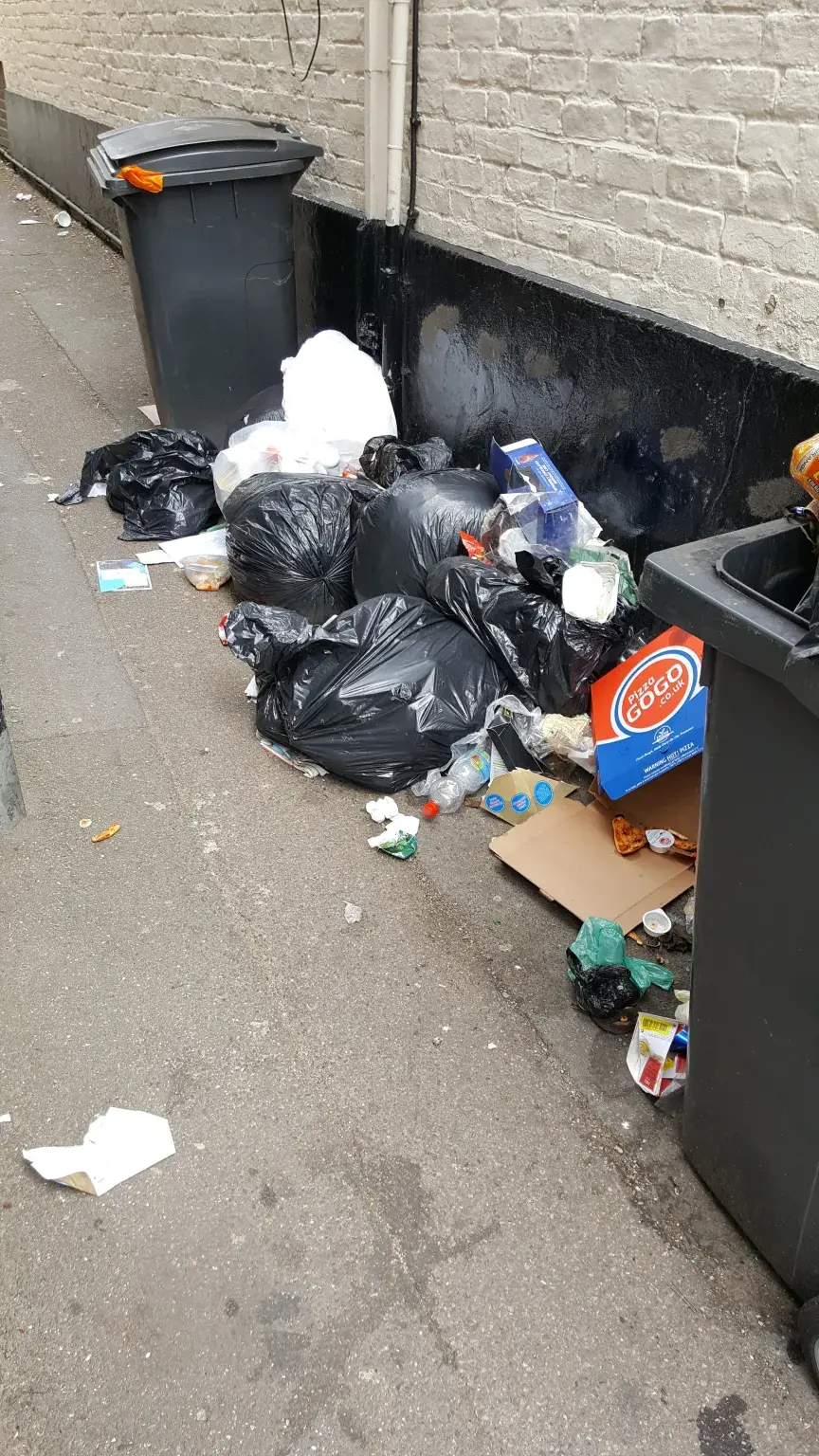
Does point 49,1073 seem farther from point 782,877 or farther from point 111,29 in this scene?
point 111,29

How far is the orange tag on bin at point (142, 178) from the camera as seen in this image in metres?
4.59

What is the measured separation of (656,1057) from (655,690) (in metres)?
0.96

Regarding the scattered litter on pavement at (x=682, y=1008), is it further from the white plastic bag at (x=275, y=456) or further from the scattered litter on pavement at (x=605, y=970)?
the white plastic bag at (x=275, y=456)

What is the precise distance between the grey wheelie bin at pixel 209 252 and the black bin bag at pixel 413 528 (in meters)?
1.78

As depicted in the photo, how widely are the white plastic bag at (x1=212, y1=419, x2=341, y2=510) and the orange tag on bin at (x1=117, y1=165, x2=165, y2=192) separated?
1.18 meters

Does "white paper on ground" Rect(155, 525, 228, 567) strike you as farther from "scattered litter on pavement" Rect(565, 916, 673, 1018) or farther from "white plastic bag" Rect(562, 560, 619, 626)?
"scattered litter on pavement" Rect(565, 916, 673, 1018)

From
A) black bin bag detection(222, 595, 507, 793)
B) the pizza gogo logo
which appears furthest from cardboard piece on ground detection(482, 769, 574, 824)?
the pizza gogo logo

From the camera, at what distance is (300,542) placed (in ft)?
12.7

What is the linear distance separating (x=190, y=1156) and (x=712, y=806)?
50.4 inches

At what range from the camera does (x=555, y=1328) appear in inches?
73.4

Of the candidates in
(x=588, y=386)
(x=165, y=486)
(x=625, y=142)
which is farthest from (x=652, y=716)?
(x=165, y=486)

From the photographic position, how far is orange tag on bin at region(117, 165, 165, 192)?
15.0ft

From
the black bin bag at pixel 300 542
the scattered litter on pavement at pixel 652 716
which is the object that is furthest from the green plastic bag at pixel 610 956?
the black bin bag at pixel 300 542

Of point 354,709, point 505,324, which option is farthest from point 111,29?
point 354,709
